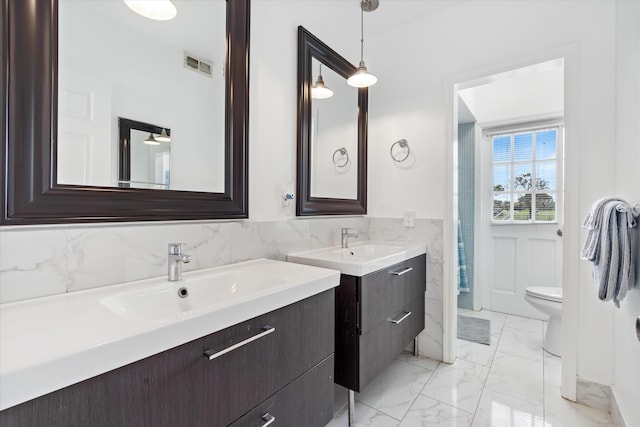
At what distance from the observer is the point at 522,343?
240 cm

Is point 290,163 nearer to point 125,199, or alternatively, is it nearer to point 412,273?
point 125,199

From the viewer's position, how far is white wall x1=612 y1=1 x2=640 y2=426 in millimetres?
1280

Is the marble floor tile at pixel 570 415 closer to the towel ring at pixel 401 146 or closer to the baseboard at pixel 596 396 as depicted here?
the baseboard at pixel 596 396

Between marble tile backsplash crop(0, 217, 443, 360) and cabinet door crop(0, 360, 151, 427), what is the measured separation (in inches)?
19.4

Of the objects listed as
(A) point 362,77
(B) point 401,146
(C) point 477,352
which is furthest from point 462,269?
(A) point 362,77

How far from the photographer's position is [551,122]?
2.87 metres

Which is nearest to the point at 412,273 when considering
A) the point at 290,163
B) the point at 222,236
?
the point at 290,163

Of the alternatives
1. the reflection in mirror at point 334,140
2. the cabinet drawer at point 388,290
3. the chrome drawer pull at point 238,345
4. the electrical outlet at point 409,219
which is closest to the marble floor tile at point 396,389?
the cabinet drawer at point 388,290

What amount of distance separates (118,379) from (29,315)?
1.16 feet

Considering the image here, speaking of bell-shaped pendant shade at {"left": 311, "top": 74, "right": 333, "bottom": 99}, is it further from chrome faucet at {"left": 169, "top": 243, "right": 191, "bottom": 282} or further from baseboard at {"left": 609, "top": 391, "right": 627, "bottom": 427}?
baseboard at {"left": 609, "top": 391, "right": 627, "bottom": 427}

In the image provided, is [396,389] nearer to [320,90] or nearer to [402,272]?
[402,272]

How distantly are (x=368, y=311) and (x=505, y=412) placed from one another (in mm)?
955

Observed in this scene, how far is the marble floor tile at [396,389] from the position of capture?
64.8 inches

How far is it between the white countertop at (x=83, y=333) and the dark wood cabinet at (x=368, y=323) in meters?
0.48
